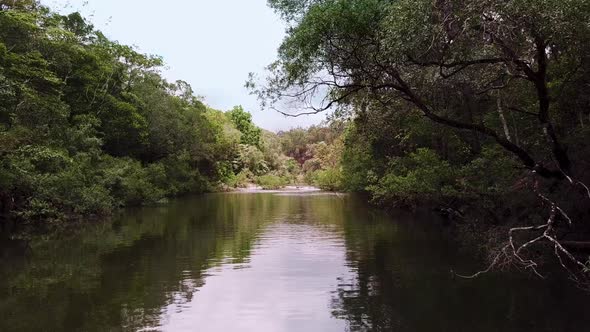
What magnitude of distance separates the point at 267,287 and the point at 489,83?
7.20m

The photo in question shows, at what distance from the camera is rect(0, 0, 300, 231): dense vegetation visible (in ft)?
78.2

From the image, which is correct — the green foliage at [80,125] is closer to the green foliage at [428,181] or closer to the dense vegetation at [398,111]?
the dense vegetation at [398,111]

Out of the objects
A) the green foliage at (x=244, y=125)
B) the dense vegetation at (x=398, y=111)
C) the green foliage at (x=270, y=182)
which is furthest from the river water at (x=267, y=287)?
the green foliage at (x=244, y=125)

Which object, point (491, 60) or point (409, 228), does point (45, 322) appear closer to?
point (491, 60)

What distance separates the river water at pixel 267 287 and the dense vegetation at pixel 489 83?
3.77 feet

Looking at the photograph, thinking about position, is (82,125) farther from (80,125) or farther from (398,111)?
(398,111)

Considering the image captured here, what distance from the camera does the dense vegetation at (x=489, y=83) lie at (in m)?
9.86

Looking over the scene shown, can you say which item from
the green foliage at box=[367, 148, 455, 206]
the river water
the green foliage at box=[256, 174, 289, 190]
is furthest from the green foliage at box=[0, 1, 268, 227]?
the green foliage at box=[256, 174, 289, 190]

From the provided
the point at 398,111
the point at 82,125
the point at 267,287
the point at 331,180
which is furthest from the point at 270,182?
the point at 267,287

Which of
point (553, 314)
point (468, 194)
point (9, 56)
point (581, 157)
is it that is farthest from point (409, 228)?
point (9, 56)

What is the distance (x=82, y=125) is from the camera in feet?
105

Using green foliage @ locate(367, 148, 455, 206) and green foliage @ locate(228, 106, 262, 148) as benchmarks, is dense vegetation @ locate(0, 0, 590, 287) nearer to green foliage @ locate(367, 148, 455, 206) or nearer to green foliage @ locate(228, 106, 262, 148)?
green foliage @ locate(367, 148, 455, 206)

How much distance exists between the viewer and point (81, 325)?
32.6ft

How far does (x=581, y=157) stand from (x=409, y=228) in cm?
1152
